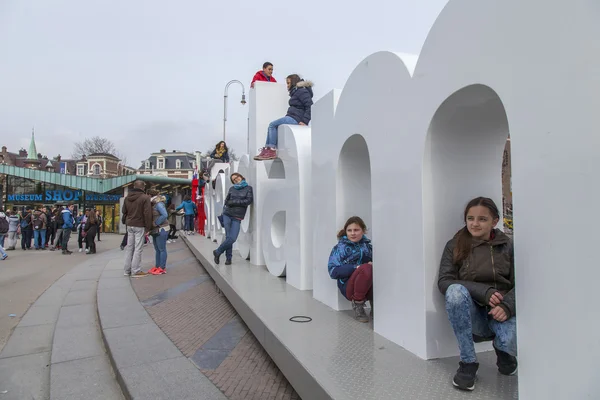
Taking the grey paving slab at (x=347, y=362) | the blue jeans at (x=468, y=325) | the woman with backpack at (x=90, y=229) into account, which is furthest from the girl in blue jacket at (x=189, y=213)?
the blue jeans at (x=468, y=325)

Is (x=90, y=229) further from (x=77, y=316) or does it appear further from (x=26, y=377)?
(x=26, y=377)

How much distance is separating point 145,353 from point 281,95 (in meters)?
5.28

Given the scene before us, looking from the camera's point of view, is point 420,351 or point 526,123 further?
point 420,351

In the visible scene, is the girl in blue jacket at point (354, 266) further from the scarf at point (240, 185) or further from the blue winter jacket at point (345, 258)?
the scarf at point (240, 185)

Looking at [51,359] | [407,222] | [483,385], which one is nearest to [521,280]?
[483,385]

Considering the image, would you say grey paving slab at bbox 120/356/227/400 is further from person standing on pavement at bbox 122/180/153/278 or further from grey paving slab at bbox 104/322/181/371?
person standing on pavement at bbox 122/180/153/278

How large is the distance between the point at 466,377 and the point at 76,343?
3.83 metres

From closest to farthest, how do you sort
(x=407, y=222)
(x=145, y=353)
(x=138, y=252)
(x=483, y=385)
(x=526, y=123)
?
1. (x=526, y=123)
2. (x=483, y=385)
3. (x=407, y=222)
4. (x=145, y=353)
5. (x=138, y=252)

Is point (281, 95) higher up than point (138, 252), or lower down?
higher up

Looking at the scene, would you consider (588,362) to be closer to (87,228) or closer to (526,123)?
(526,123)

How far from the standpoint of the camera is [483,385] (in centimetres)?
224

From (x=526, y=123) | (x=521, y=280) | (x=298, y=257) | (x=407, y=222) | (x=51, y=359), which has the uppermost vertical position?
(x=526, y=123)

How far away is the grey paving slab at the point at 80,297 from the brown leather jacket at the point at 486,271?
17.6ft

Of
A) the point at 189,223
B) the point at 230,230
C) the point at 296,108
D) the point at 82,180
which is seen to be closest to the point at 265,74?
the point at 296,108
